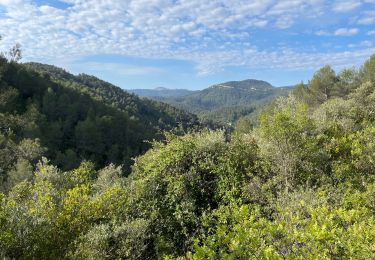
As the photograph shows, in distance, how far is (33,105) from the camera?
73500 mm

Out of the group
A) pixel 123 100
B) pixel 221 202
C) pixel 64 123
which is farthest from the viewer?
pixel 123 100

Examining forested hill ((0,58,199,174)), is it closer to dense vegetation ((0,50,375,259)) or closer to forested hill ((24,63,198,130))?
forested hill ((24,63,198,130))

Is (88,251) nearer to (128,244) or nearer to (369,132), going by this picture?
(128,244)

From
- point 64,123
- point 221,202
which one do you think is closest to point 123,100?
point 64,123

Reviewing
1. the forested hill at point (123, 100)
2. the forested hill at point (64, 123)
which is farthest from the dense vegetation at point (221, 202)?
the forested hill at point (123, 100)

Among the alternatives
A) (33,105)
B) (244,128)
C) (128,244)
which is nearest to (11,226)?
(128,244)

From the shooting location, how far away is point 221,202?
42.2 feet

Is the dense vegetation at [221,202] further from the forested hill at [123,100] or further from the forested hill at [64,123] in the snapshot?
the forested hill at [123,100]

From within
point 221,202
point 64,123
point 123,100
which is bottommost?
point 221,202

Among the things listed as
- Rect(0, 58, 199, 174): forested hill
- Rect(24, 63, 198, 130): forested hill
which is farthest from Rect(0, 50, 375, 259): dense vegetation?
Rect(24, 63, 198, 130): forested hill

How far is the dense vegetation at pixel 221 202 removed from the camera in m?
6.58

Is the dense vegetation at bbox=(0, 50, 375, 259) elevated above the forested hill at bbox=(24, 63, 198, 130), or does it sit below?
below

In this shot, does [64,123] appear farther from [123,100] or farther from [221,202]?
[123,100]

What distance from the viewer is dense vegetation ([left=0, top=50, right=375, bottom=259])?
6.58m
